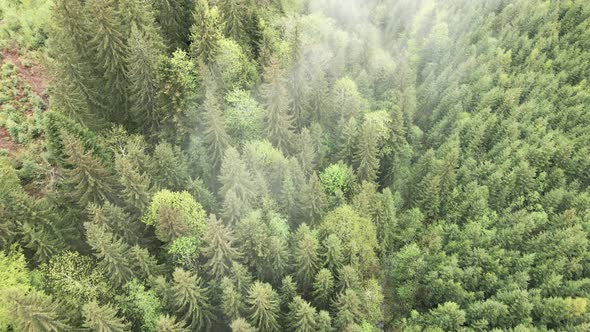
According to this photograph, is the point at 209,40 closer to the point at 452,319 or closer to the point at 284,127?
the point at 284,127

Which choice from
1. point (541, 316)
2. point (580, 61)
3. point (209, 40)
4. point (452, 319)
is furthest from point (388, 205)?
point (580, 61)

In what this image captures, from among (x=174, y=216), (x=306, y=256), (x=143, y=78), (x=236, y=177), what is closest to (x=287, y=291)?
(x=306, y=256)

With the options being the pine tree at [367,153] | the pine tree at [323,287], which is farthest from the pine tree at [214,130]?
the pine tree at [367,153]

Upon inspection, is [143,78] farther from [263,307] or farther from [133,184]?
[263,307]

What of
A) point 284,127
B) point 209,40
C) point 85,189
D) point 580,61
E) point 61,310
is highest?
point 580,61

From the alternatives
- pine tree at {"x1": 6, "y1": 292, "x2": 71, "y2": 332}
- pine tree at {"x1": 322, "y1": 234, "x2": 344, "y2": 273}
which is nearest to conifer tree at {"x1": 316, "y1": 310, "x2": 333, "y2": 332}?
pine tree at {"x1": 322, "y1": 234, "x2": 344, "y2": 273}

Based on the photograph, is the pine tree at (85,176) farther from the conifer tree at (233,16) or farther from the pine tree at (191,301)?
the conifer tree at (233,16)
